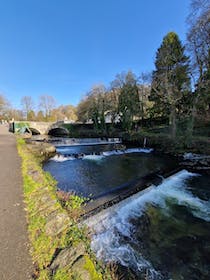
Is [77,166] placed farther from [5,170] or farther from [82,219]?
[82,219]

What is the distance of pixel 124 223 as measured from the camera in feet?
14.8

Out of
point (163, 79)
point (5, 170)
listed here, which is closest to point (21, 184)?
point (5, 170)

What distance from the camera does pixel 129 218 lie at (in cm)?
476

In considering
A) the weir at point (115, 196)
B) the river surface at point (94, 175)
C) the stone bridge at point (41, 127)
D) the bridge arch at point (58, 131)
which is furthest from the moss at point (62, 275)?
the bridge arch at point (58, 131)

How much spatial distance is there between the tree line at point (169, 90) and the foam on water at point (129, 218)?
9989 mm

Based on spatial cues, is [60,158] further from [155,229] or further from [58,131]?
[58,131]

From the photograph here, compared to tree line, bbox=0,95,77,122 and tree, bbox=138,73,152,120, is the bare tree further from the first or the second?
tree line, bbox=0,95,77,122

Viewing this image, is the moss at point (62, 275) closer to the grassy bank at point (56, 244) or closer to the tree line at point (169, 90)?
the grassy bank at point (56, 244)

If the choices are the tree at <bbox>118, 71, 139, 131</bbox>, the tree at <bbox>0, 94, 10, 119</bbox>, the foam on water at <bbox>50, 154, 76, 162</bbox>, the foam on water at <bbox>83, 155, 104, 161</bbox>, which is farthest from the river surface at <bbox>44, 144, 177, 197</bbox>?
the tree at <bbox>0, 94, 10, 119</bbox>

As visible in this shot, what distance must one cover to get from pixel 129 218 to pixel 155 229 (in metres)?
0.77

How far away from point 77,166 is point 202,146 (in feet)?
33.6

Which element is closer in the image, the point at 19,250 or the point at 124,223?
the point at 19,250

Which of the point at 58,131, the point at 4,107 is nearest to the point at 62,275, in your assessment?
the point at 58,131

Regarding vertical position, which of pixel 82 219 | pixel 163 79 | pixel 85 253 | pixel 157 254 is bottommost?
pixel 157 254
